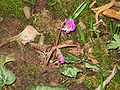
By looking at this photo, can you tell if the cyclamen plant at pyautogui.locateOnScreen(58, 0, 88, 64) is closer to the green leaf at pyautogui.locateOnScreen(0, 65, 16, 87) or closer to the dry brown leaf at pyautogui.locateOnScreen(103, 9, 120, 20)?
the dry brown leaf at pyautogui.locateOnScreen(103, 9, 120, 20)

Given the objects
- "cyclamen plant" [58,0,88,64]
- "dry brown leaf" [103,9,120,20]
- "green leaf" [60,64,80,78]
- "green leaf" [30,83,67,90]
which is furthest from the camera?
"dry brown leaf" [103,9,120,20]

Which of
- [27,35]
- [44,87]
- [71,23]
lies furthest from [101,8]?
[44,87]

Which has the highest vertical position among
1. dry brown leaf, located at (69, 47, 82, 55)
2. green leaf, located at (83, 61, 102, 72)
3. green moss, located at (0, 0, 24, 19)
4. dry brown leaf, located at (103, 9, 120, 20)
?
green moss, located at (0, 0, 24, 19)

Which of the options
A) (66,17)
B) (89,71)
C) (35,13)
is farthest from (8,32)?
(89,71)

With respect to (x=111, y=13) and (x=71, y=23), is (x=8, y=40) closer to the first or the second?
(x=71, y=23)

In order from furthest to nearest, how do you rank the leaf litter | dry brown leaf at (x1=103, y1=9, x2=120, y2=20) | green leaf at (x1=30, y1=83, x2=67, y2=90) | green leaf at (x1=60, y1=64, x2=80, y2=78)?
dry brown leaf at (x1=103, y1=9, x2=120, y2=20)
the leaf litter
green leaf at (x1=60, y1=64, x2=80, y2=78)
green leaf at (x1=30, y1=83, x2=67, y2=90)

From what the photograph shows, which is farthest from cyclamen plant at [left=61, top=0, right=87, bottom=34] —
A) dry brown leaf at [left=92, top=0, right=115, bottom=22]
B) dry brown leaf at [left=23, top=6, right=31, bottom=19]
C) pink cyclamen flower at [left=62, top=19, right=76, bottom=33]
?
dry brown leaf at [left=23, top=6, right=31, bottom=19]

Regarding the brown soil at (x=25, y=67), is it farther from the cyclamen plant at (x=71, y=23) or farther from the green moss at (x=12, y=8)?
the cyclamen plant at (x=71, y=23)
